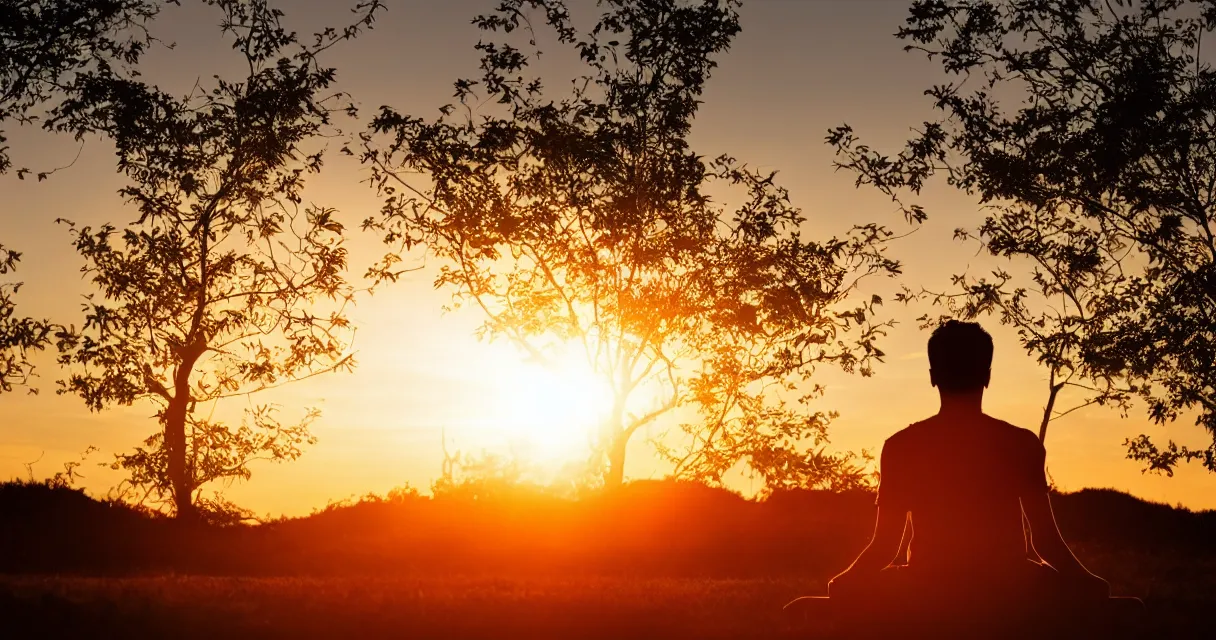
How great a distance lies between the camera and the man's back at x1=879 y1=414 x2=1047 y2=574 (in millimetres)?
6129

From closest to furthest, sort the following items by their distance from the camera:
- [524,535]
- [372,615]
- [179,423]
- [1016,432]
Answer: [1016,432]
[372,615]
[524,535]
[179,423]

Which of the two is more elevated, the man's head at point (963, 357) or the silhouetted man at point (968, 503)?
the man's head at point (963, 357)

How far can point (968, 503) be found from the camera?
20.6ft

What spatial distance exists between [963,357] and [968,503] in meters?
0.85

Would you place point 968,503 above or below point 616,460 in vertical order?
below

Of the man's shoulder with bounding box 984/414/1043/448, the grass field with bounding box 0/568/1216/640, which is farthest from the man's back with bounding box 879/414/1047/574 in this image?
the grass field with bounding box 0/568/1216/640

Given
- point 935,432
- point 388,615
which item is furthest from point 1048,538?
point 388,615

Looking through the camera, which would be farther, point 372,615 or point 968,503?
point 372,615

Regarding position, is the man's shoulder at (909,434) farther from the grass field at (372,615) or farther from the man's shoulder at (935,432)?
the grass field at (372,615)

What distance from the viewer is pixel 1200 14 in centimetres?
3066

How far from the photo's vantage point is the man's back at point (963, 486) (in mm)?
6129

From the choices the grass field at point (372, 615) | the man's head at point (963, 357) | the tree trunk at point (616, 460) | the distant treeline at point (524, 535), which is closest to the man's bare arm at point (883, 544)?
the man's head at point (963, 357)

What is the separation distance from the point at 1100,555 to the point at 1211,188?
1109cm

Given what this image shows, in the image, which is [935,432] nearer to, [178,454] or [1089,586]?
[1089,586]
